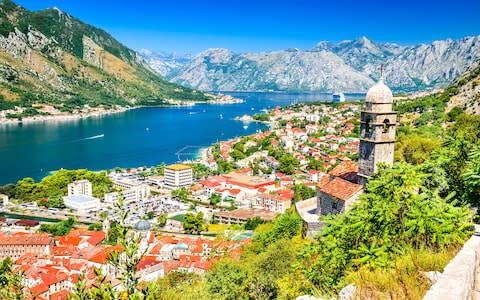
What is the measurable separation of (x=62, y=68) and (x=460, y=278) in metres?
123

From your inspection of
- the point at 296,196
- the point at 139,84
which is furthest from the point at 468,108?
the point at 139,84

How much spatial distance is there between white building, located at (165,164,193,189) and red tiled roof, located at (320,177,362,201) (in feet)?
86.8

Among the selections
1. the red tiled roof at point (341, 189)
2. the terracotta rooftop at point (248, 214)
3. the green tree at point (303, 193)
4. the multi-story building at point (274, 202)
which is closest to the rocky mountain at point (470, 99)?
the green tree at point (303, 193)

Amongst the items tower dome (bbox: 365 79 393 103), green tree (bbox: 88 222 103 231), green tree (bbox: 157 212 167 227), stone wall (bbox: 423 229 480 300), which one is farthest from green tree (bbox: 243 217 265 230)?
stone wall (bbox: 423 229 480 300)

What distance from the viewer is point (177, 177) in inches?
1470

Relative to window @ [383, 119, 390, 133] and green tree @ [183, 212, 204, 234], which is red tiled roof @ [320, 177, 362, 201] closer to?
window @ [383, 119, 390, 133]

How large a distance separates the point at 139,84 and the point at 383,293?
133m

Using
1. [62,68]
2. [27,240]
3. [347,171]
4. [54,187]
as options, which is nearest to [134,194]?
[54,187]

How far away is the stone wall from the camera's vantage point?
113 inches

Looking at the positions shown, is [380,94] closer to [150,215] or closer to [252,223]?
[252,223]

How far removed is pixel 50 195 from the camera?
34250 mm

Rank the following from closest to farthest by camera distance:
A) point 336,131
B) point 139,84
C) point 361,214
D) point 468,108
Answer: point 361,214, point 468,108, point 336,131, point 139,84

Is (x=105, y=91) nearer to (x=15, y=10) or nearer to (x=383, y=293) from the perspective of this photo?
(x=15, y=10)

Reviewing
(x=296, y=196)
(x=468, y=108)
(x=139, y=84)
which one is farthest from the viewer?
(x=139, y=84)
